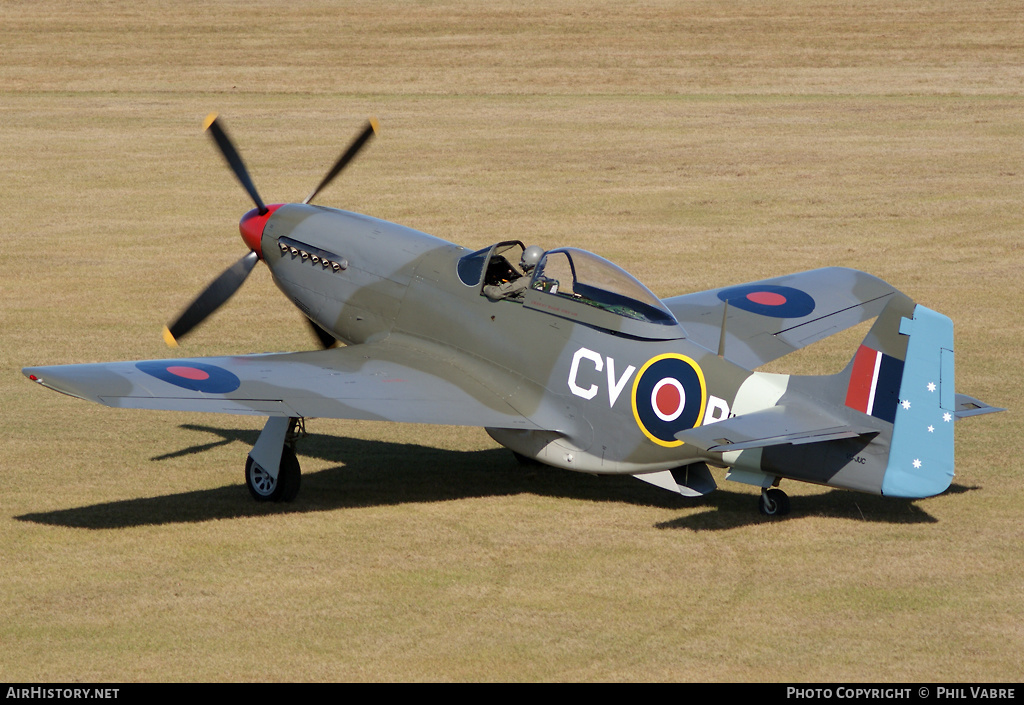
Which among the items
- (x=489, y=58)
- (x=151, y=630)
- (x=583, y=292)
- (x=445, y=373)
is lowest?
(x=151, y=630)

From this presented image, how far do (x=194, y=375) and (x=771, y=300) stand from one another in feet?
20.8

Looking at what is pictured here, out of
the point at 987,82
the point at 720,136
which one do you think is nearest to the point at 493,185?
the point at 720,136

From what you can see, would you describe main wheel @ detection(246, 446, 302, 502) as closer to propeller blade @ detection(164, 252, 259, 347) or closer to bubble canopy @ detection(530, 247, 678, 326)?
propeller blade @ detection(164, 252, 259, 347)

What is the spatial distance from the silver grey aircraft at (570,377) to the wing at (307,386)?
0.06ft

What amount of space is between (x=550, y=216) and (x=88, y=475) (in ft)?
49.5

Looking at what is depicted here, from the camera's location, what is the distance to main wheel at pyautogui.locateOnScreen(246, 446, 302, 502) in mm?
11891

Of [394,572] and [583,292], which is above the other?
[583,292]

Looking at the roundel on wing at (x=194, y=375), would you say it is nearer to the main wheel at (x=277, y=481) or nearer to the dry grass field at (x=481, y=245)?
the main wheel at (x=277, y=481)

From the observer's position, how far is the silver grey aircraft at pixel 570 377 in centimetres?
1008

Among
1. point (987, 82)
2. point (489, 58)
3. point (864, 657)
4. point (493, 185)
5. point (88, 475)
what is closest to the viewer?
point (864, 657)

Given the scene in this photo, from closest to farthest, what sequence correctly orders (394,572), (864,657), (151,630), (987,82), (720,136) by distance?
(864,657) → (151,630) → (394,572) → (720,136) → (987,82)

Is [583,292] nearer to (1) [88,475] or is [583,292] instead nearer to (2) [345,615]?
(2) [345,615]

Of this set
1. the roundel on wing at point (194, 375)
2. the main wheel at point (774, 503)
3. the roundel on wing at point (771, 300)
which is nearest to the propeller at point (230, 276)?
the roundel on wing at point (194, 375)

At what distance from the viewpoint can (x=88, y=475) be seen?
41.6 feet
